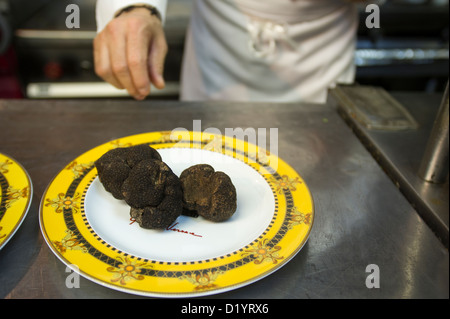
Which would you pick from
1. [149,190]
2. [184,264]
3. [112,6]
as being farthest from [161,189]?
[112,6]

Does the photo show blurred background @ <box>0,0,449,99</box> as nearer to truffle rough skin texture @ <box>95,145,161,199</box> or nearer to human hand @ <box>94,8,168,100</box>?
human hand @ <box>94,8,168,100</box>

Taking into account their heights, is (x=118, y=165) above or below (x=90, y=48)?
above

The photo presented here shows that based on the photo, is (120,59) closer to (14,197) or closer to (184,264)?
(14,197)

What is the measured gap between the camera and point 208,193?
70cm

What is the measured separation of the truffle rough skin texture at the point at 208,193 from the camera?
68 cm

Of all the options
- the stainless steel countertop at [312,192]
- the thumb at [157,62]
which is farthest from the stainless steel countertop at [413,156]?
the thumb at [157,62]

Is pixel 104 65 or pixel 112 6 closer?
pixel 104 65

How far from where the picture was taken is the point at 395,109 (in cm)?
112

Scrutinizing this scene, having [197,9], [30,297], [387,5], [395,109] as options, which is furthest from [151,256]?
[387,5]

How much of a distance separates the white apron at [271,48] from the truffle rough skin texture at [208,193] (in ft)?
3.06

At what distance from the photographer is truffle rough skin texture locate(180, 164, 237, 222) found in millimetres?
683

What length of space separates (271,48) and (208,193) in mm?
960

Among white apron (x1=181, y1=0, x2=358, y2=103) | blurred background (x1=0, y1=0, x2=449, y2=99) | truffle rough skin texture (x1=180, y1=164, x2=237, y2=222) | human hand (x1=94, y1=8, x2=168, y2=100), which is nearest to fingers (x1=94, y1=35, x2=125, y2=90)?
human hand (x1=94, y1=8, x2=168, y2=100)
